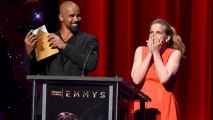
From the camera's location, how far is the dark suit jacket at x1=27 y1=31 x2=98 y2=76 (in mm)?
3420

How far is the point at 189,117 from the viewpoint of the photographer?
5.51 metres

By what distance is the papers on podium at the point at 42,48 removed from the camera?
346 centimetres

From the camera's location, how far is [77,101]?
2.95m

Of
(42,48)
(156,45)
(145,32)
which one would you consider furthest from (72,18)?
(145,32)

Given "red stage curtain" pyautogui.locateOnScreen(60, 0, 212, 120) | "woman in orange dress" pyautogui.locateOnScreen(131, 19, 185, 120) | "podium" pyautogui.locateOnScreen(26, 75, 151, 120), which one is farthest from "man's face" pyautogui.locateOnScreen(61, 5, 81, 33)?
"red stage curtain" pyautogui.locateOnScreen(60, 0, 212, 120)

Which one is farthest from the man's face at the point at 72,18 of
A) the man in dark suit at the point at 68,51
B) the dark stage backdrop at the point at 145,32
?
the dark stage backdrop at the point at 145,32

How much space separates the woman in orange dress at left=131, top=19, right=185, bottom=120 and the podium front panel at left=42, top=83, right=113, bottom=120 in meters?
0.95

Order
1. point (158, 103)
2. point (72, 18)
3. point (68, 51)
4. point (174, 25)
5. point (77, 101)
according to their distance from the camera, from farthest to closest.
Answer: point (174, 25) < point (158, 103) < point (72, 18) < point (68, 51) < point (77, 101)

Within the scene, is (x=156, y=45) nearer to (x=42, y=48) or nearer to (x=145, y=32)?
(x=42, y=48)

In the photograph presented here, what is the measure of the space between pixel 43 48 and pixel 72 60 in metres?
0.19

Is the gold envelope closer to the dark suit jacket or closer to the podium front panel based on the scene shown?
the dark suit jacket

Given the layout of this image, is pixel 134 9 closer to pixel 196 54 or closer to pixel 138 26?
pixel 138 26

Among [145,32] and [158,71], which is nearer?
[158,71]

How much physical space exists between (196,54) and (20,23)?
165cm
